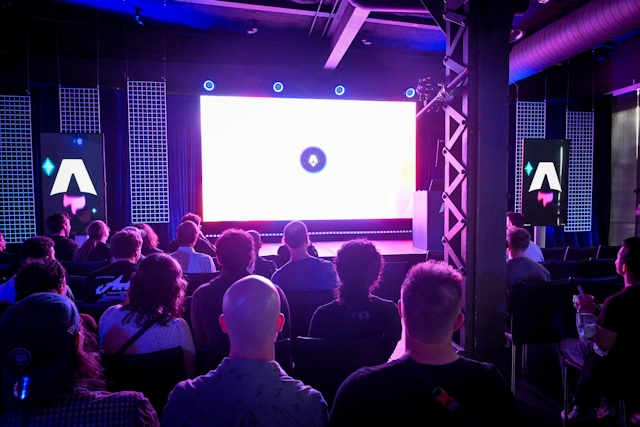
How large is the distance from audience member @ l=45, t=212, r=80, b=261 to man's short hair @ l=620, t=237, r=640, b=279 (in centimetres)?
508

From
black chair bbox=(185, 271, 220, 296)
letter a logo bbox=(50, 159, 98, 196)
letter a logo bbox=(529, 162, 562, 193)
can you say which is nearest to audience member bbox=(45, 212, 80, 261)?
letter a logo bbox=(50, 159, 98, 196)

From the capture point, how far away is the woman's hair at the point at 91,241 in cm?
455

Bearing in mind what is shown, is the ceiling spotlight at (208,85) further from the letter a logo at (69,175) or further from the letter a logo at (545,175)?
the letter a logo at (545,175)

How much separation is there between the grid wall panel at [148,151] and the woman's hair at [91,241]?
2.76 meters

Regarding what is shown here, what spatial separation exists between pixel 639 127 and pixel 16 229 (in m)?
11.2

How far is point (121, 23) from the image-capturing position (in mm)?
7129

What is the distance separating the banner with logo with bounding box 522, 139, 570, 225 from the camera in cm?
740

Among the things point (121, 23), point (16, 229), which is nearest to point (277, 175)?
point (121, 23)

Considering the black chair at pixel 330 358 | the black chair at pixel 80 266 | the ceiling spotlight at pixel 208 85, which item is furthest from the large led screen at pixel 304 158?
the black chair at pixel 330 358

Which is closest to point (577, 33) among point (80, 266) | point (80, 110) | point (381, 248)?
point (381, 248)

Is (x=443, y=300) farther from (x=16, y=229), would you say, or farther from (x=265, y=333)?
(x=16, y=229)

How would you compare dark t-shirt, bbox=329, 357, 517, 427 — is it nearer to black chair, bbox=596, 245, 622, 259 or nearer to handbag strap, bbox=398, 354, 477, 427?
handbag strap, bbox=398, 354, 477, 427

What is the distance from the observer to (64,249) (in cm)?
472

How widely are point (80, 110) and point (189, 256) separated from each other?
15.1ft
